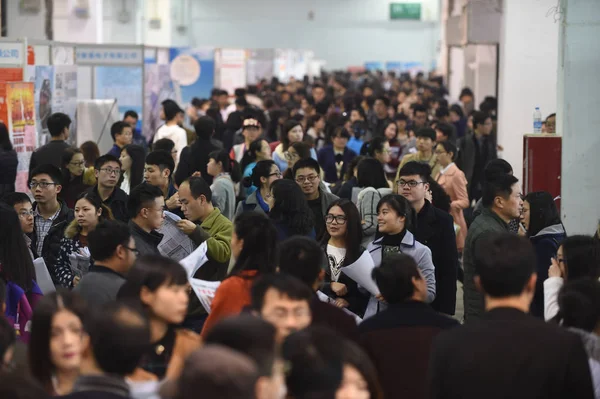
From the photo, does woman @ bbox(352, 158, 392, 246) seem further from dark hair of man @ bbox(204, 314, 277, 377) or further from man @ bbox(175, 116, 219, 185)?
dark hair of man @ bbox(204, 314, 277, 377)

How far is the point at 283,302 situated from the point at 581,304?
1.14m

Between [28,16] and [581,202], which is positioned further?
[28,16]

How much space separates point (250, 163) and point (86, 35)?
41.4 feet

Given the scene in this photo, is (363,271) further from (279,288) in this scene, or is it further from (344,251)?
(279,288)

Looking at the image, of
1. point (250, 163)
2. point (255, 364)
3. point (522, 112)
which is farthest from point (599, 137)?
point (255, 364)

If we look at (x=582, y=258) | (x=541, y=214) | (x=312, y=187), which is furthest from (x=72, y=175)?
(x=582, y=258)

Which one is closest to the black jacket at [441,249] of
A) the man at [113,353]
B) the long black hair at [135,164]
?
the long black hair at [135,164]

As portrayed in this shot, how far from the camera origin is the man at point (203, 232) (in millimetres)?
5844

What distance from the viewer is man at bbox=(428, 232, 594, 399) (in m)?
3.50

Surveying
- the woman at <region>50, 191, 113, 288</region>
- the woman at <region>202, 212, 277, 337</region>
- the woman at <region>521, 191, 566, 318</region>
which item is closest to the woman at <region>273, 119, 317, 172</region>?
the woman at <region>50, 191, 113, 288</region>

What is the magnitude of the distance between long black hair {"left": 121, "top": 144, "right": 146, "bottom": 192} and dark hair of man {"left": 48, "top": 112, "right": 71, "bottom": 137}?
1316mm

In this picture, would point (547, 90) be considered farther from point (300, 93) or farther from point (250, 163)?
point (300, 93)

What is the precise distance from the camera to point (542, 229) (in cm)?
610

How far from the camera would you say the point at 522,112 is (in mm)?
13891
